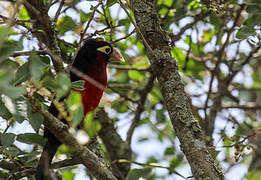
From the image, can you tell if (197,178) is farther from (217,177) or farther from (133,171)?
(133,171)

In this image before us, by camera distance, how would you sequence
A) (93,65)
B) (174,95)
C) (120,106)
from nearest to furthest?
(174,95)
(93,65)
(120,106)

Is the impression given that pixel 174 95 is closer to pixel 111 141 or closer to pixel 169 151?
pixel 111 141

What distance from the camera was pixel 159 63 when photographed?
9.07 ft

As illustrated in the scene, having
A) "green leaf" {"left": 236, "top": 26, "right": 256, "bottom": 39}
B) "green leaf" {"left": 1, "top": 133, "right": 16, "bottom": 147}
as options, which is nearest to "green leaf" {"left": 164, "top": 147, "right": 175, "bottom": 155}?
"green leaf" {"left": 236, "top": 26, "right": 256, "bottom": 39}

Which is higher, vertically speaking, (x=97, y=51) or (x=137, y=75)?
(x=97, y=51)

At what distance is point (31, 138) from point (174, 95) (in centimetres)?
105

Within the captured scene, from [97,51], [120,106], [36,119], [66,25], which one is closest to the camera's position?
[36,119]

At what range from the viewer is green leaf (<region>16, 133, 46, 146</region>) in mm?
2906

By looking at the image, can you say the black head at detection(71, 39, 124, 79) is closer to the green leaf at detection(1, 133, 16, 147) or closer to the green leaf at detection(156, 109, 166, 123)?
the green leaf at detection(156, 109, 166, 123)

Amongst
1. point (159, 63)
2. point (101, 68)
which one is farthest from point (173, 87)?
point (101, 68)

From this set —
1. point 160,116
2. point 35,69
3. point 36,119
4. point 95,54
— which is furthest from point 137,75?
point 35,69

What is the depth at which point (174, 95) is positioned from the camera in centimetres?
268

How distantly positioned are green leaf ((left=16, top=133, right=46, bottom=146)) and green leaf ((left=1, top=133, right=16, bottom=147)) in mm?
165

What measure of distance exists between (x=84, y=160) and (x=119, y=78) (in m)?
3.55
